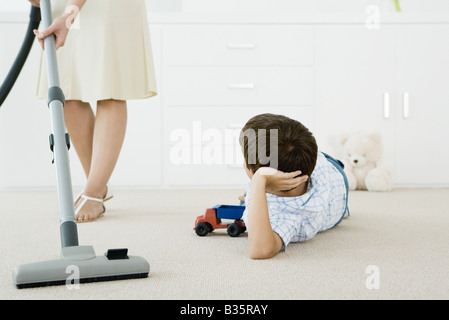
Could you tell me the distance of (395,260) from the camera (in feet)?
3.11

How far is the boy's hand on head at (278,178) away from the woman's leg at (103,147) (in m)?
0.72

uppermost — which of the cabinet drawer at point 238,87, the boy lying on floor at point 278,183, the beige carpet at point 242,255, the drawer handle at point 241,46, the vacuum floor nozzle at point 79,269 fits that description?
the drawer handle at point 241,46

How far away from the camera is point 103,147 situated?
1.54 meters

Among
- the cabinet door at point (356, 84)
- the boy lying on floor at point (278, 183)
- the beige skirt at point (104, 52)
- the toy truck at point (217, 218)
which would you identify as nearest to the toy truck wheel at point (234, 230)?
the toy truck at point (217, 218)

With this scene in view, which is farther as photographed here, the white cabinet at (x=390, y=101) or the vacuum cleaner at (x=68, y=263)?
the white cabinet at (x=390, y=101)

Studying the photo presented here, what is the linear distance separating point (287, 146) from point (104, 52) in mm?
803

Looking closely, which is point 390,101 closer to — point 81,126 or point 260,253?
point 81,126

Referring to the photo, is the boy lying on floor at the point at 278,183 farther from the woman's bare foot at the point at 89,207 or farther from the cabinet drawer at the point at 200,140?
the cabinet drawer at the point at 200,140

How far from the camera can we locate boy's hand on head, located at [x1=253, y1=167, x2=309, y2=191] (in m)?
0.95

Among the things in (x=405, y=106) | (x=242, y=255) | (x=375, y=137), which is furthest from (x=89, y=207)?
(x=405, y=106)

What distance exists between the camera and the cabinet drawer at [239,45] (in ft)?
8.25

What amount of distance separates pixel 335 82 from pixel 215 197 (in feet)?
2.97

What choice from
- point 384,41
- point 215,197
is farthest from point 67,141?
point 384,41

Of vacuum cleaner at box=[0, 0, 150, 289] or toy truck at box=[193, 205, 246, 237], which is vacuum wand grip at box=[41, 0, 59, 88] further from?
toy truck at box=[193, 205, 246, 237]
